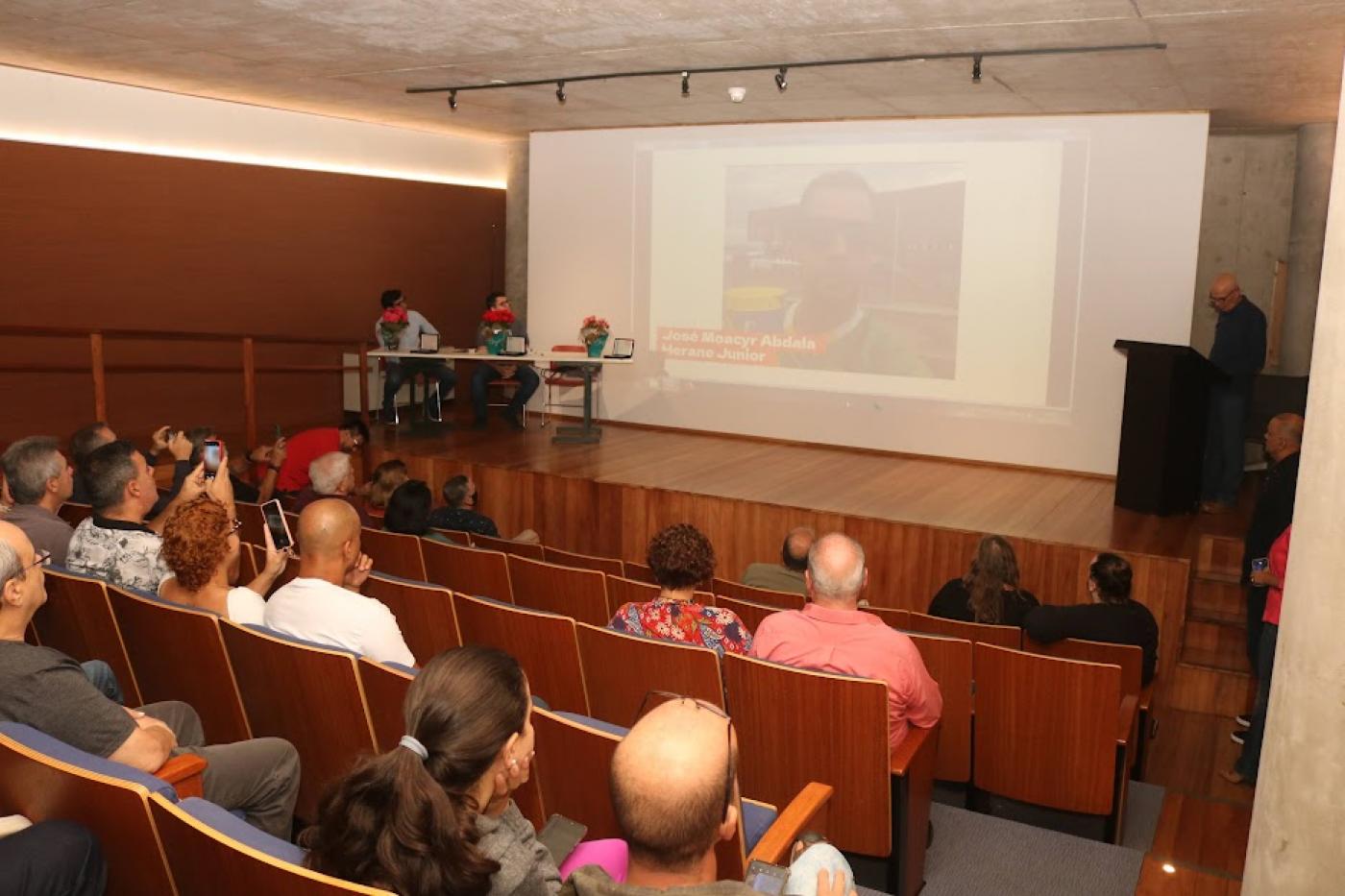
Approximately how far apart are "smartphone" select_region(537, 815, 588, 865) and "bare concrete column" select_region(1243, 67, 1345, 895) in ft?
4.54

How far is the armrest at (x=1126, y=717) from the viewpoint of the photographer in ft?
11.6

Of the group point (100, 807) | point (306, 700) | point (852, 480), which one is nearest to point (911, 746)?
point (306, 700)

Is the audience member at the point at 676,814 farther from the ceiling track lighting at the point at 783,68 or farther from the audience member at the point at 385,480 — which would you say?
Result: the ceiling track lighting at the point at 783,68

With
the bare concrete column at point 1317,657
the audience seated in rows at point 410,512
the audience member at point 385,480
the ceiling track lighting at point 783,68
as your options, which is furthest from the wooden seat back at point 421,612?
the ceiling track lighting at point 783,68

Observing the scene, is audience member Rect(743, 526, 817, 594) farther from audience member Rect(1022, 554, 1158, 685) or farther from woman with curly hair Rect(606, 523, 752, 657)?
woman with curly hair Rect(606, 523, 752, 657)

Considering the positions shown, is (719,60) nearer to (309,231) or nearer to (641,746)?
(309,231)

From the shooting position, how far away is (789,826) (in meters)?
2.17

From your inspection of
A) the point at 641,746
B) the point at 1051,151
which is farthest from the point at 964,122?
the point at 641,746

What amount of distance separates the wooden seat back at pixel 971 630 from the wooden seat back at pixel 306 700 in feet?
7.65

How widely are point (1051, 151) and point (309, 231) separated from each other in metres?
6.32

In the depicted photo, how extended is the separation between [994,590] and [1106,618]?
0.45 meters

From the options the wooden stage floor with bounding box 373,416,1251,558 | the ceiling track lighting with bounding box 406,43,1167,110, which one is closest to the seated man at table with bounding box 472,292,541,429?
the wooden stage floor with bounding box 373,416,1251,558

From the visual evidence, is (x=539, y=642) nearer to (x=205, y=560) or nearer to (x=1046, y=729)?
(x=205, y=560)

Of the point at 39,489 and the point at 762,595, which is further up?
the point at 39,489
